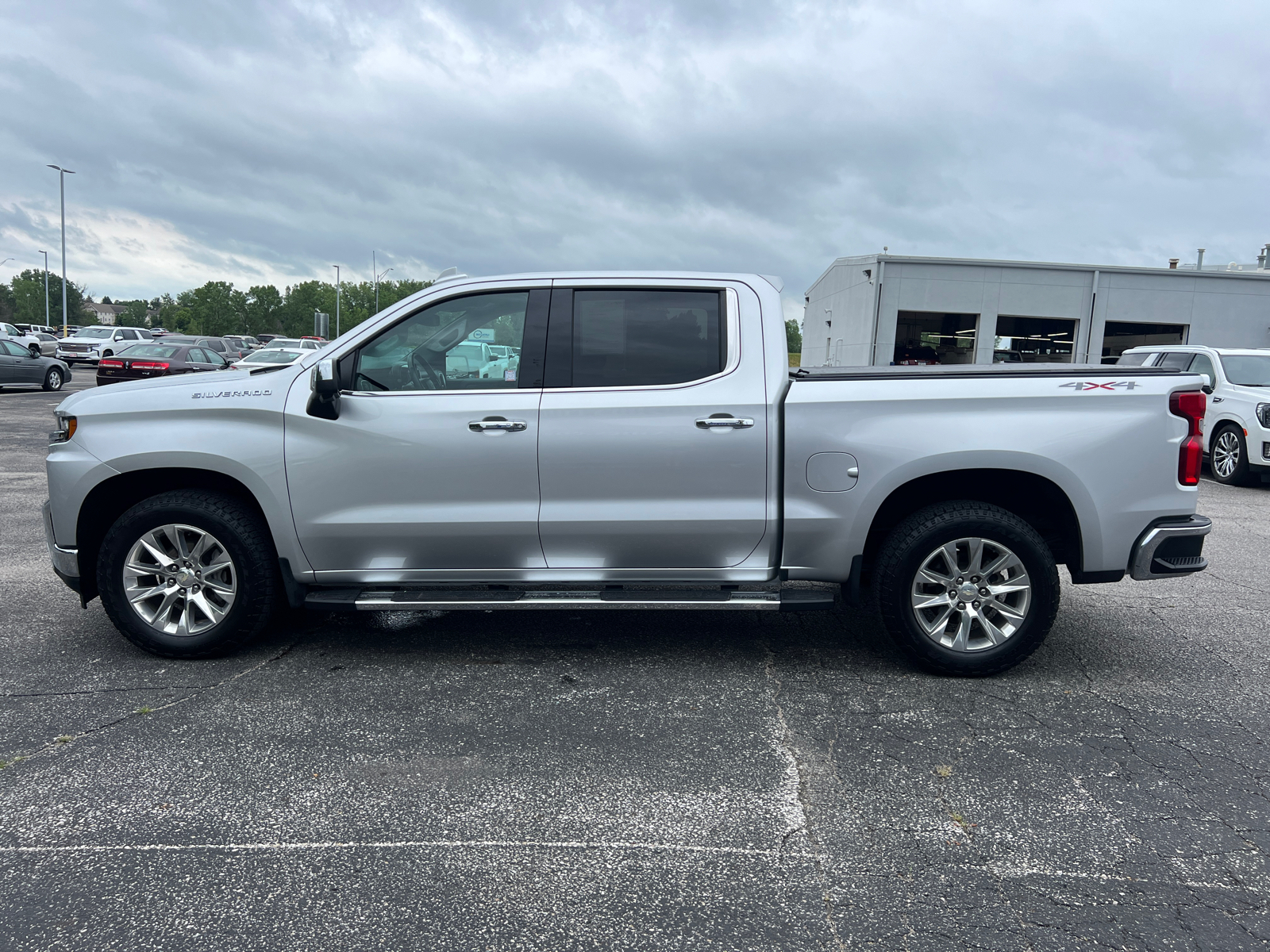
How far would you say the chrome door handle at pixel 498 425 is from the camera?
421cm

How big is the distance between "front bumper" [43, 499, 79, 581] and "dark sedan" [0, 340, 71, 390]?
23077 millimetres

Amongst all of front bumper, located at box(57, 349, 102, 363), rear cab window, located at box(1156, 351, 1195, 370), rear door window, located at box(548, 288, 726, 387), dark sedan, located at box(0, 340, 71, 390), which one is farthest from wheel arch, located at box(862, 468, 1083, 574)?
front bumper, located at box(57, 349, 102, 363)

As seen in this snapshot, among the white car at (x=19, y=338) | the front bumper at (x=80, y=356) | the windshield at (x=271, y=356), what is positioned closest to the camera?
the windshield at (x=271, y=356)

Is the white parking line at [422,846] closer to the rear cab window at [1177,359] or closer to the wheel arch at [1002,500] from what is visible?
the wheel arch at [1002,500]

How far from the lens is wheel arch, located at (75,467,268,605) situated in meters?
4.46

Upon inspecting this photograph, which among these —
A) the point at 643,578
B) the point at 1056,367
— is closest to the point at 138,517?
the point at 643,578

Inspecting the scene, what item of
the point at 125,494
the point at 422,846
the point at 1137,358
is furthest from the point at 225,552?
the point at 1137,358

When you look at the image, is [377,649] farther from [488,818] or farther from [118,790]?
[488,818]

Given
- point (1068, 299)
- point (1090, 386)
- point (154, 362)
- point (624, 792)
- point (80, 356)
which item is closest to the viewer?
point (624, 792)

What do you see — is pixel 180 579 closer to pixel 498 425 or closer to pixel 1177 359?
pixel 498 425

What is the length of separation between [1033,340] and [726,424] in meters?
35.8

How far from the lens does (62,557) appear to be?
4.42 m

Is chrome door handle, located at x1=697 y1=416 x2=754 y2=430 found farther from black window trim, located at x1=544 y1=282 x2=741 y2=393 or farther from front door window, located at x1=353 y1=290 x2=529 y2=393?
front door window, located at x1=353 y1=290 x2=529 y2=393

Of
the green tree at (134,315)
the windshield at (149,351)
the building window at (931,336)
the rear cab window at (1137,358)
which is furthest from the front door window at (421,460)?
the green tree at (134,315)
